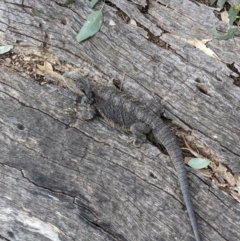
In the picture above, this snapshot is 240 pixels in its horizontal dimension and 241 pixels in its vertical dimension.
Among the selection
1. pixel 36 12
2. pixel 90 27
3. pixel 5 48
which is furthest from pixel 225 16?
pixel 5 48

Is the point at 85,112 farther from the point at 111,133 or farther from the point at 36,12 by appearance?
the point at 36,12

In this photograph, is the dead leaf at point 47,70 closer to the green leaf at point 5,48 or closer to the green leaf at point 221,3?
the green leaf at point 5,48

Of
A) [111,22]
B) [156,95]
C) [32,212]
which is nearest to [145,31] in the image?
[111,22]

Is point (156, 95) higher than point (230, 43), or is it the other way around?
point (230, 43)

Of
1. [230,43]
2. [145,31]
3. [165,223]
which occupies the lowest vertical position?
[165,223]

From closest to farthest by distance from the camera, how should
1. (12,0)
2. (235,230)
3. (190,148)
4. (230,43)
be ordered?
(235,230), (190,148), (230,43), (12,0)

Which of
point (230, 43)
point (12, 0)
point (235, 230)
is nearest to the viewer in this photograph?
point (235, 230)

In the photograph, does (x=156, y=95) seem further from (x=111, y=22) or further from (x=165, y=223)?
(x=165, y=223)
